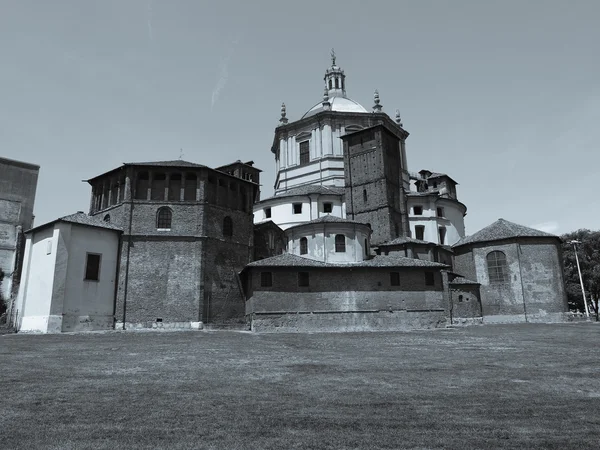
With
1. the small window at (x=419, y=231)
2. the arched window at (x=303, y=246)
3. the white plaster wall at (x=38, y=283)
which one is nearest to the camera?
the white plaster wall at (x=38, y=283)

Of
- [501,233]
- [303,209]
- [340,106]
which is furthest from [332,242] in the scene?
[340,106]

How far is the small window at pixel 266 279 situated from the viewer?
31359 millimetres

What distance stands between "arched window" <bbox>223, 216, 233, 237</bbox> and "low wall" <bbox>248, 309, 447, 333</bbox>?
7502 millimetres

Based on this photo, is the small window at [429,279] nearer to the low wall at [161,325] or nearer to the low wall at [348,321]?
the low wall at [348,321]

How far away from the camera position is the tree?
52750 mm

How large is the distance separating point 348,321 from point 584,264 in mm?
37396

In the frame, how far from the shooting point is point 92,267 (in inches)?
1251


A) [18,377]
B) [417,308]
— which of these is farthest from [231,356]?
[417,308]

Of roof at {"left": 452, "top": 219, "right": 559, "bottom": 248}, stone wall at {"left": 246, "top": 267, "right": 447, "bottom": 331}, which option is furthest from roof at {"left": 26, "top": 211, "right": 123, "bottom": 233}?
roof at {"left": 452, "top": 219, "right": 559, "bottom": 248}

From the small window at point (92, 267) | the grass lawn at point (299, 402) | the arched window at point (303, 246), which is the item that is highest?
the arched window at point (303, 246)

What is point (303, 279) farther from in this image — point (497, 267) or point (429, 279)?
point (497, 267)

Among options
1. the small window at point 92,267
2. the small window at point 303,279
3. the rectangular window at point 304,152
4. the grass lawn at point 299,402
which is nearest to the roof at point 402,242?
the small window at point 303,279

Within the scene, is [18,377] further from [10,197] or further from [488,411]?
[10,197]

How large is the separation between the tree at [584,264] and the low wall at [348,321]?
3083cm
